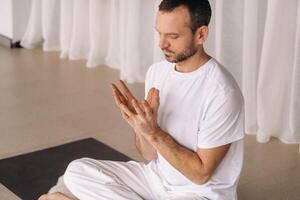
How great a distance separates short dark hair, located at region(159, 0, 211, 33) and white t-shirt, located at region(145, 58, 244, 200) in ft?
0.45

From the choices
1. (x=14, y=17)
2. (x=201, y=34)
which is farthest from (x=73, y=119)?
(x=14, y=17)

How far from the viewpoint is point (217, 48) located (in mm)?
3127

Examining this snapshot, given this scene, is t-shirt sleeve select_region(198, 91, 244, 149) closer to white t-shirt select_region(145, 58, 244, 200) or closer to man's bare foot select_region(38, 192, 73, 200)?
white t-shirt select_region(145, 58, 244, 200)

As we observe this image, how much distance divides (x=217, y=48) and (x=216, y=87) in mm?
1587

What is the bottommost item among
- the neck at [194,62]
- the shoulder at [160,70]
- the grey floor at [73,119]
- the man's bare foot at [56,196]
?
the grey floor at [73,119]

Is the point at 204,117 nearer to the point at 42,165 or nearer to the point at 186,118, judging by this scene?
the point at 186,118

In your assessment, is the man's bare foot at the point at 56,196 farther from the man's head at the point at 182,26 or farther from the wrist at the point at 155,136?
the man's head at the point at 182,26

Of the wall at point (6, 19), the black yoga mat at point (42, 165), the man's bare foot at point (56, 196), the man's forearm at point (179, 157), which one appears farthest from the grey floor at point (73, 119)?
the man's forearm at point (179, 157)

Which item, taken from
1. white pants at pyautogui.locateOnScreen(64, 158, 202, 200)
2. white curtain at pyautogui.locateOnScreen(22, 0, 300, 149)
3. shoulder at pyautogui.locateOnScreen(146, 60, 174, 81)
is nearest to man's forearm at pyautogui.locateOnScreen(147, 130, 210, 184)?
white pants at pyautogui.locateOnScreen(64, 158, 202, 200)

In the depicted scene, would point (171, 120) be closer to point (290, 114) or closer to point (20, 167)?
point (20, 167)

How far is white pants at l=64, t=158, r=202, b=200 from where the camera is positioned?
1.76 m

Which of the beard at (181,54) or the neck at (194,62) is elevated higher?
the beard at (181,54)

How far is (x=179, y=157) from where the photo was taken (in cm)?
157

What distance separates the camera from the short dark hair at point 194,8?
155 centimetres
